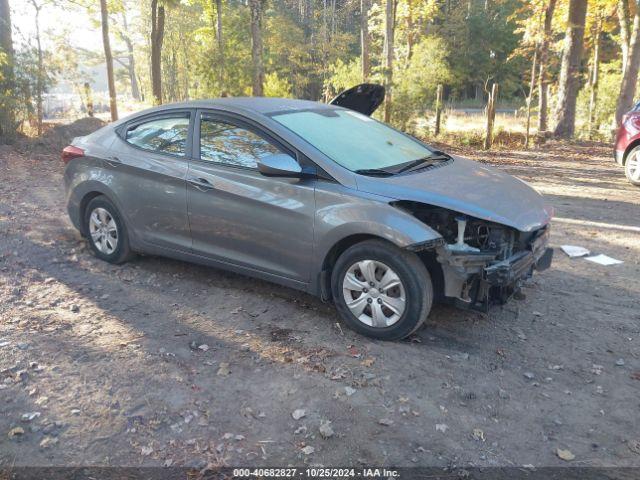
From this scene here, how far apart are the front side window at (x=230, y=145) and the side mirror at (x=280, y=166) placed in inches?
9.6

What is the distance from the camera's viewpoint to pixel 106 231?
18.7 feet

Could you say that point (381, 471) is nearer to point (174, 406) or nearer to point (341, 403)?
point (341, 403)

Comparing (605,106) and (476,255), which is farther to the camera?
(605,106)

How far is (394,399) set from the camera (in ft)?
11.2

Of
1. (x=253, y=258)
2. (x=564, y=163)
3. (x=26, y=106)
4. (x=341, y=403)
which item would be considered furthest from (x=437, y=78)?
(x=341, y=403)

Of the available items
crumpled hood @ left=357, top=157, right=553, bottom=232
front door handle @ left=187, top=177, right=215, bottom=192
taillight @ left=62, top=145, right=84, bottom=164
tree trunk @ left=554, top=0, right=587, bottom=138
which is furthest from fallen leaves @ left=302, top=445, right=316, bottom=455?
tree trunk @ left=554, top=0, right=587, bottom=138

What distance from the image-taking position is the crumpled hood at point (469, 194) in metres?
3.93

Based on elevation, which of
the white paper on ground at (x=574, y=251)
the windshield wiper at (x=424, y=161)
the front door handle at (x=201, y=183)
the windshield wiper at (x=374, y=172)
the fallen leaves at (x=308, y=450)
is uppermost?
the windshield wiper at (x=424, y=161)

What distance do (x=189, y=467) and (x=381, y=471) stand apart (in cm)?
99

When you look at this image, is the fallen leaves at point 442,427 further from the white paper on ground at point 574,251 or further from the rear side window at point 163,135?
the white paper on ground at point 574,251

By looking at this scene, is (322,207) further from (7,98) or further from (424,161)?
(7,98)

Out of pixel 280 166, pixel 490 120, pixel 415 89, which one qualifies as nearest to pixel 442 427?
pixel 280 166

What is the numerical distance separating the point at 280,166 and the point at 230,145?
0.79 m

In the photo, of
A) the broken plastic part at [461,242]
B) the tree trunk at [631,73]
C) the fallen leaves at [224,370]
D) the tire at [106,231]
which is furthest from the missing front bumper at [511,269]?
the tree trunk at [631,73]
